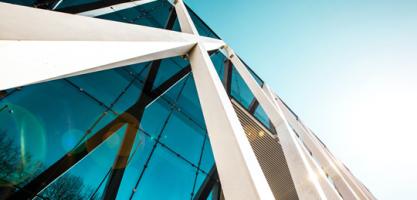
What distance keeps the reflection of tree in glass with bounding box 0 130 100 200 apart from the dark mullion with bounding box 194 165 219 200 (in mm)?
2586

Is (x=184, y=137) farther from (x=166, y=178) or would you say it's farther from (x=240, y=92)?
(x=240, y=92)

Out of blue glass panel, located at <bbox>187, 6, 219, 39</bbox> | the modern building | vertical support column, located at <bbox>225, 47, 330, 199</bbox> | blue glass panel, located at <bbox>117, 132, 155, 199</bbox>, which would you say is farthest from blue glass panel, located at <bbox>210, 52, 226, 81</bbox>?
vertical support column, located at <bbox>225, 47, 330, 199</bbox>

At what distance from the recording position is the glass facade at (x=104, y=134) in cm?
299

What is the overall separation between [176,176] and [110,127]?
5.70 ft

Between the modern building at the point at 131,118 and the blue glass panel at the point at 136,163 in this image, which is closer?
the modern building at the point at 131,118

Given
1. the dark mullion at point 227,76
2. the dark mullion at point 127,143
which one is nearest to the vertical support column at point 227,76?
the dark mullion at point 227,76

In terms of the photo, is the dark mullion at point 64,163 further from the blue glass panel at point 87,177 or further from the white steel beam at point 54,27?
the white steel beam at point 54,27

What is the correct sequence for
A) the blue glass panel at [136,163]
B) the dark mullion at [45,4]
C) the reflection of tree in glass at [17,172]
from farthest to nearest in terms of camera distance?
the dark mullion at [45,4], the blue glass panel at [136,163], the reflection of tree in glass at [17,172]

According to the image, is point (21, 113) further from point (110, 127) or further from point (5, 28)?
point (5, 28)

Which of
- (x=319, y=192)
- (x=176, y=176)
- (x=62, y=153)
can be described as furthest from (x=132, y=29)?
(x=176, y=176)

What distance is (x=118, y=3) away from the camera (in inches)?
183

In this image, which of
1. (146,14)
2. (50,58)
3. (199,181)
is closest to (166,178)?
(199,181)

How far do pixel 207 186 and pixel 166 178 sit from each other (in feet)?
4.00

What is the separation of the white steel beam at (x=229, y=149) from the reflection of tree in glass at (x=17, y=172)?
304cm
